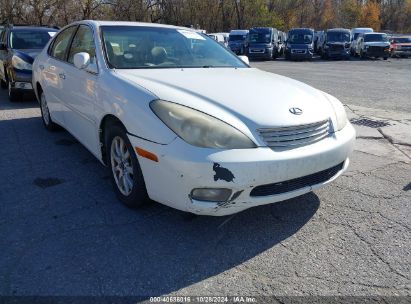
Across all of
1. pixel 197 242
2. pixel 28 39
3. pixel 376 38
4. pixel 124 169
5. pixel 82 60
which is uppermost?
pixel 28 39

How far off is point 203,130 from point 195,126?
2.6 inches

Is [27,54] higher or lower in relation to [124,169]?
higher

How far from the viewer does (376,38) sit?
2962cm

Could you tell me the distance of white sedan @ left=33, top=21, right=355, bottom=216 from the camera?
8.75 ft

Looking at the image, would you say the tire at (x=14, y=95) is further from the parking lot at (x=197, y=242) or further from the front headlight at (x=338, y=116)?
the front headlight at (x=338, y=116)

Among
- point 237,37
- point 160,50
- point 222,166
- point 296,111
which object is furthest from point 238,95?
point 237,37

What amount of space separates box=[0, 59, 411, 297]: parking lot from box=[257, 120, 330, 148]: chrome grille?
28.0 inches

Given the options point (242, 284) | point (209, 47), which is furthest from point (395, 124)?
point (242, 284)

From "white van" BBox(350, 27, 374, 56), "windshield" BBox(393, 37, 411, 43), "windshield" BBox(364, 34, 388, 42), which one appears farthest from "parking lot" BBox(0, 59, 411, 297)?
"windshield" BBox(393, 37, 411, 43)

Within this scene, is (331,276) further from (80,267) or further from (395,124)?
(395,124)

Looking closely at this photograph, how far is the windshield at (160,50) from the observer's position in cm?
385

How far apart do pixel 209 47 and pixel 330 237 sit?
268cm

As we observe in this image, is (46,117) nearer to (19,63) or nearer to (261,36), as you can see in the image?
(19,63)

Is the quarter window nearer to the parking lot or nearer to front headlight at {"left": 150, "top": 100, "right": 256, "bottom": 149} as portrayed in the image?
the parking lot
